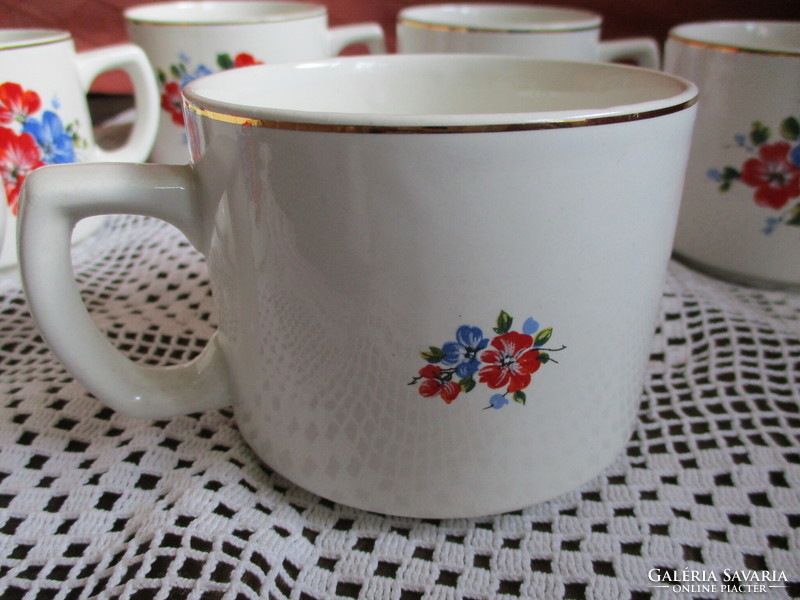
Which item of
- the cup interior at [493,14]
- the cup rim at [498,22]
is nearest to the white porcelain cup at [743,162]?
the cup rim at [498,22]

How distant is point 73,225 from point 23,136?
26cm

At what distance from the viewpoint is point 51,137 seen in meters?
0.52

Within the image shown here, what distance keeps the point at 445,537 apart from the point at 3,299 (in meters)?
0.38

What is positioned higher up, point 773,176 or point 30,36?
point 30,36

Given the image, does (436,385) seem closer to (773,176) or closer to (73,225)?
(73,225)

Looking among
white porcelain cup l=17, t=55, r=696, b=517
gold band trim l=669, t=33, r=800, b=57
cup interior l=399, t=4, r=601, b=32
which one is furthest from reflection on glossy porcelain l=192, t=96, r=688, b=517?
cup interior l=399, t=4, r=601, b=32

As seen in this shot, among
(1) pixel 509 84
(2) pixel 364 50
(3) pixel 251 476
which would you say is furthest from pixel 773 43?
(3) pixel 251 476

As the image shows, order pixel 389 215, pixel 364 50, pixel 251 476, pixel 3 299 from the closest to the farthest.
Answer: pixel 389 215, pixel 251 476, pixel 3 299, pixel 364 50

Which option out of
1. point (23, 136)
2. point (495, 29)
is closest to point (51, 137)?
point (23, 136)

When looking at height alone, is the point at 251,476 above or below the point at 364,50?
below

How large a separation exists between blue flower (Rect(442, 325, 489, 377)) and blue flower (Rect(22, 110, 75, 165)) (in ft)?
1.31

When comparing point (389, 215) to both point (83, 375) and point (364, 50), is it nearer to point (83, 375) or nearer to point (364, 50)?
point (83, 375)

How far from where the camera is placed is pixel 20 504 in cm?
33

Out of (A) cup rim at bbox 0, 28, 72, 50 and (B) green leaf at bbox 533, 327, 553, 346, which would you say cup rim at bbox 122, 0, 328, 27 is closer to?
(A) cup rim at bbox 0, 28, 72, 50
